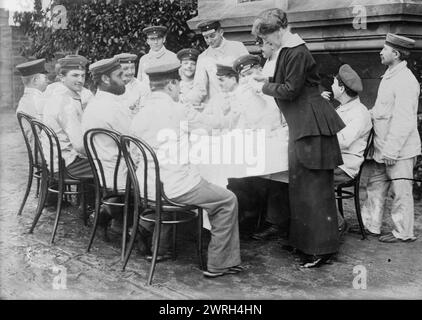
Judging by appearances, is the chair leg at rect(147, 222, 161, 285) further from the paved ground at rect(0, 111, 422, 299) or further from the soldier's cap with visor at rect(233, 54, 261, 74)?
the soldier's cap with visor at rect(233, 54, 261, 74)

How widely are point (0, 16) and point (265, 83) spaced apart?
1031 cm

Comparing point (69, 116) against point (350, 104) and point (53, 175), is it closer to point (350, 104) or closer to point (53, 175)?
point (53, 175)

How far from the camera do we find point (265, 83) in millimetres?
4082

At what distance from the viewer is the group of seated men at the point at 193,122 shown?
12.4 ft

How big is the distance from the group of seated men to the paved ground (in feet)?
0.68

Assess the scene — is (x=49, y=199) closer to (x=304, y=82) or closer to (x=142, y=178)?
(x=142, y=178)

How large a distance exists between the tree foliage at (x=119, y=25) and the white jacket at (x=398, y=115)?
4725 mm

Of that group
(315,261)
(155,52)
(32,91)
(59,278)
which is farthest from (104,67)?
(155,52)

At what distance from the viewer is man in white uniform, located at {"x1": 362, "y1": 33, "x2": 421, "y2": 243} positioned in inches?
178

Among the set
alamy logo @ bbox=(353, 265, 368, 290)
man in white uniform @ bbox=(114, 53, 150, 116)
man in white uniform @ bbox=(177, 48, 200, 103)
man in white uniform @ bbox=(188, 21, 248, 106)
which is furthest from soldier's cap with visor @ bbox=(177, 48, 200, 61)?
alamy logo @ bbox=(353, 265, 368, 290)

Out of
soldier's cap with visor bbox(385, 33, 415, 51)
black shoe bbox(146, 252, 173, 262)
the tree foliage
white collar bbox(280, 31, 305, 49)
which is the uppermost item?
the tree foliage

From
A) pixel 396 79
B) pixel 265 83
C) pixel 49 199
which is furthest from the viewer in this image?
pixel 49 199

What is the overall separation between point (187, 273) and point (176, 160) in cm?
85
